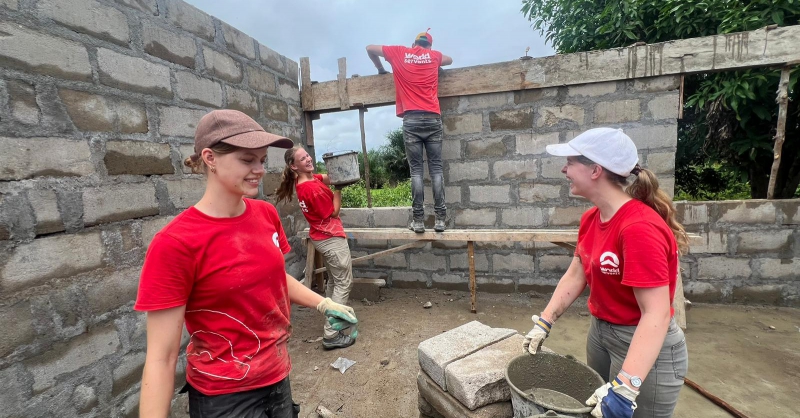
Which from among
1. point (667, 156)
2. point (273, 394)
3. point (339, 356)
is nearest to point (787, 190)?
point (667, 156)

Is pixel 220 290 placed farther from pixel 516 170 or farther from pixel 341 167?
pixel 516 170

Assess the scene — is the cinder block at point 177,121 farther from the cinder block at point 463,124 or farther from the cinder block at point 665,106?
the cinder block at point 665,106

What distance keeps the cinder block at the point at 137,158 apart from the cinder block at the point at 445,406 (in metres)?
2.59

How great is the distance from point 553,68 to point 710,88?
235 centimetres

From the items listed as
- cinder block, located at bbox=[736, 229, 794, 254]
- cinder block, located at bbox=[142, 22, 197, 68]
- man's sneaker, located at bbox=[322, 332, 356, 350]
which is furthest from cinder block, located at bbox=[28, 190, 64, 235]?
cinder block, located at bbox=[736, 229, 794, 254]

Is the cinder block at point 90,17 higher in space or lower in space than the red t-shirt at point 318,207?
higher

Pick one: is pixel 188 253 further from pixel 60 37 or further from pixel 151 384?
pixel 60 37

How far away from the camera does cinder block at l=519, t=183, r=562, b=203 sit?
4.36 metres

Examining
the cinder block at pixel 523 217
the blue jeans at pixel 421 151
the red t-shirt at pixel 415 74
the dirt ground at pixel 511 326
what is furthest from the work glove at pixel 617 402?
the red t-shirt at pixel 415 74

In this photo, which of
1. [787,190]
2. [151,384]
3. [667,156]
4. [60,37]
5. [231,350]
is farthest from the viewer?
[787,190]

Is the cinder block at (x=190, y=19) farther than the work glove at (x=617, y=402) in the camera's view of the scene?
Yes

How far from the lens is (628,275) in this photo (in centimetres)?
149

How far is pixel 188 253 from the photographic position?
127cm

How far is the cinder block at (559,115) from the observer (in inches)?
164
